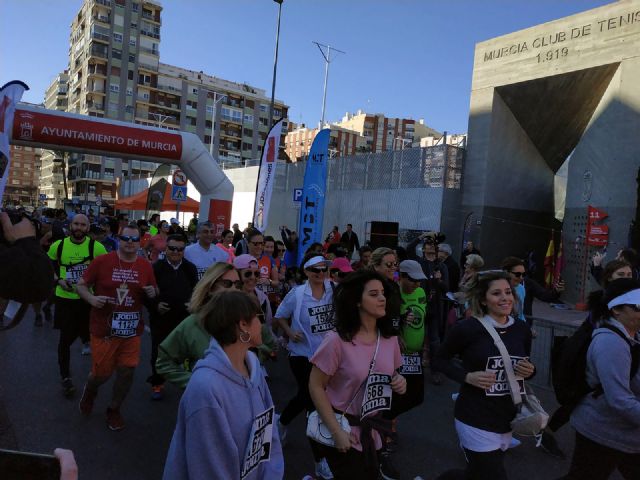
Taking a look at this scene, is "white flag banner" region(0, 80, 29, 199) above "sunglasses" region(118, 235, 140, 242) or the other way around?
above

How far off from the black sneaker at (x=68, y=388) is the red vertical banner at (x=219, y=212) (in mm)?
10844

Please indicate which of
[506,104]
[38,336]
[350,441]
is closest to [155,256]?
[38,336]

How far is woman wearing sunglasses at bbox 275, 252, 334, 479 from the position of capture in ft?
14.2

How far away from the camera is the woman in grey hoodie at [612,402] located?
8.91ft

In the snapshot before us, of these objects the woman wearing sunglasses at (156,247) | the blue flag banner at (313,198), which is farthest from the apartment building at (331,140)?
the woman wearing sunglasses at (156,247)

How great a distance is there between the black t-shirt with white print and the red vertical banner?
13586 mm

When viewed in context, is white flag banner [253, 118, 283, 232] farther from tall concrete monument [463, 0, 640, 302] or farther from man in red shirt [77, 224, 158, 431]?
man in red shirt [77, 224, 158, 431]

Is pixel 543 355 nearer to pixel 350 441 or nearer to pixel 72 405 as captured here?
pixel 350 441

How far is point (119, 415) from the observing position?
463 cm

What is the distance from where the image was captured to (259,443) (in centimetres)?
222

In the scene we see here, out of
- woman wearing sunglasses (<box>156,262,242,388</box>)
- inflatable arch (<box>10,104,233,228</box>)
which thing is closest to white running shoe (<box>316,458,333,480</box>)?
woman wearing sunglasses (<box>156,262,242,388</box>)

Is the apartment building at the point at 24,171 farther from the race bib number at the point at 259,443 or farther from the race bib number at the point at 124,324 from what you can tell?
the race bib number at the point at 259,443

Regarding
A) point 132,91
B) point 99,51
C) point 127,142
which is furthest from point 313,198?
point 99,51

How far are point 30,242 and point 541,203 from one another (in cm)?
1936
